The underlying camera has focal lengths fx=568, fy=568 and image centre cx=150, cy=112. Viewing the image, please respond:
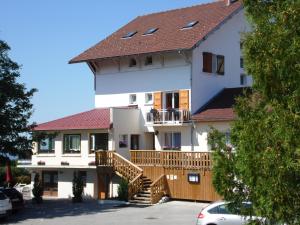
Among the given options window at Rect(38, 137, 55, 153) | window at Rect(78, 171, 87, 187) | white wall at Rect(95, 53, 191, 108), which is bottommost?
window at Rect(78, 171, 87, 187)

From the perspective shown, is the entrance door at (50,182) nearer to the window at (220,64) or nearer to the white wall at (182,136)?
the white wall at (182,136)

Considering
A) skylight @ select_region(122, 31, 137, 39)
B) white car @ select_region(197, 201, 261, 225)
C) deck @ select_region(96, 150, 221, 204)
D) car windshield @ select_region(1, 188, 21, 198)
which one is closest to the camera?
white car @ select_region(197, 201, 261, 225)

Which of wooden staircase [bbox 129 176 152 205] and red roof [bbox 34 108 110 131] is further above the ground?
red roof [bbox 34 108 110 131]

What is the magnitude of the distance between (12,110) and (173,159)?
9.95 m

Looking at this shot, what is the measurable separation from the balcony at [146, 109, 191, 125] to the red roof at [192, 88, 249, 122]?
0.65 m

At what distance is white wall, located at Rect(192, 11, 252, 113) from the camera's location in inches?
1474

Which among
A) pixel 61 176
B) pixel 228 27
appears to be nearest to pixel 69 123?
pixel 61 176

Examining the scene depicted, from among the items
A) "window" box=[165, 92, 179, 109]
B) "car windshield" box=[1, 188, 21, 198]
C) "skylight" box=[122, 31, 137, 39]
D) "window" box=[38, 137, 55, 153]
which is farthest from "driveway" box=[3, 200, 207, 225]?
"skylight" box=[122, 31, 137, 39]

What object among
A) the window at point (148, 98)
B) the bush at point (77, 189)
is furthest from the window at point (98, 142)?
the window at point (148, 98)

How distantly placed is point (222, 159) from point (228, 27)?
30587 millimetres

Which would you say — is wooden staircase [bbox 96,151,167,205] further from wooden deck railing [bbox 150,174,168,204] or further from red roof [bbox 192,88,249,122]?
red roof [bbox 192,88,249,122]

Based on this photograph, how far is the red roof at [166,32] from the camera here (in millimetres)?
37912

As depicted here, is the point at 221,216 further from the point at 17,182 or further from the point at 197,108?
the point at 17,182

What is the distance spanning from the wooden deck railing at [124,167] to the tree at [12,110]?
5399mm
